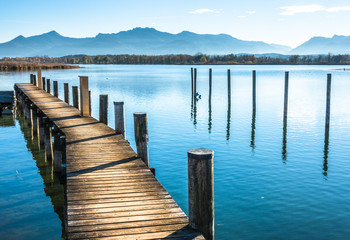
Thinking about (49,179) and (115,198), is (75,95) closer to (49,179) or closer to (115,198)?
(49,179)

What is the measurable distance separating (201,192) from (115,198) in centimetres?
207

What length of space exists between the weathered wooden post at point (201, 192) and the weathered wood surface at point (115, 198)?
0.26m

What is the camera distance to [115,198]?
738 cm

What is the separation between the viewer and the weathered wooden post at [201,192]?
6.11 metres

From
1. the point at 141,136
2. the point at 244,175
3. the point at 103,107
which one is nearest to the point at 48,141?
the point at 103,107

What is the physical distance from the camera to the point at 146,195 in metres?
7.54

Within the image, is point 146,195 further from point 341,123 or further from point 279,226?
point 341,123

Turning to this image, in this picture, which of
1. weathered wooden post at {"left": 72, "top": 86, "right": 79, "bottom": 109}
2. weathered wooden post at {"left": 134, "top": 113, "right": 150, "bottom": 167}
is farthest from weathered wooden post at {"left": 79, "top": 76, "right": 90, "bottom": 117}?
weathered wooden post at {"left": 134, "top": 113, "right": 150, "bottom": 167}

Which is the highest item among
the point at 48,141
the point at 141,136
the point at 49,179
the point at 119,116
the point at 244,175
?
the point at 119,116

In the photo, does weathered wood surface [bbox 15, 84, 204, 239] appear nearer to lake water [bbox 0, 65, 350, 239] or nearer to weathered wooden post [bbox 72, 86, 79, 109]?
lake water [bbox 0, 65, 350, 239]

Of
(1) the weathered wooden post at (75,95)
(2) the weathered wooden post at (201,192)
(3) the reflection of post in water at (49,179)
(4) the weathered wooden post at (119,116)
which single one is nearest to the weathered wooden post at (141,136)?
(4) the weathered wooden post at (119,116)

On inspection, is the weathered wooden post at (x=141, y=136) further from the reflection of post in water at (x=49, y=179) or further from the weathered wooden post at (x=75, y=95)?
the weathered wooden post at (x=75, y=95)

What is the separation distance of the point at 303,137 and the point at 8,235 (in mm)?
16532

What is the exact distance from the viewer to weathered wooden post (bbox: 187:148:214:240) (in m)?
6.11
